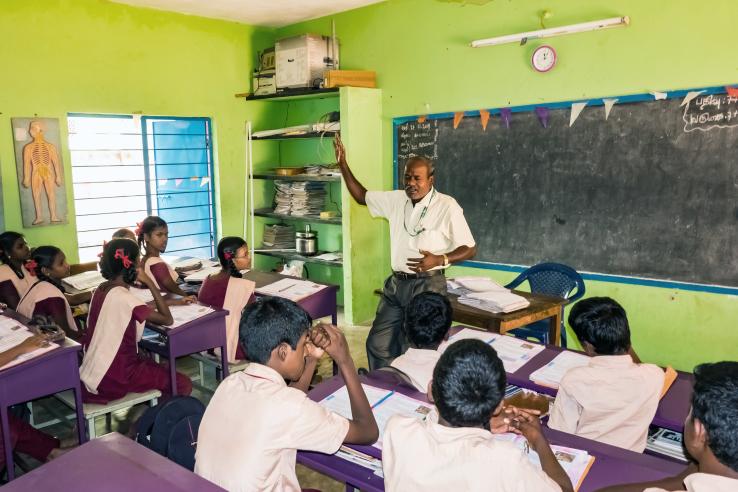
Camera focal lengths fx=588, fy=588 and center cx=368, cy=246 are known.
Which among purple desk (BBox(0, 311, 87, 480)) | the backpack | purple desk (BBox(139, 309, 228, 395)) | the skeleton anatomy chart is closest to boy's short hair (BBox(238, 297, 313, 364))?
the backpack

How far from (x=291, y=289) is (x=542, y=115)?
2169 mm

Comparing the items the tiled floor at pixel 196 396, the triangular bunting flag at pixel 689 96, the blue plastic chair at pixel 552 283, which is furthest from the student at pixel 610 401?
the triangular bunting flag at pixel 689 96

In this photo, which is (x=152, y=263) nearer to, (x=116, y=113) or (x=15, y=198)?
(x=15, y=198)

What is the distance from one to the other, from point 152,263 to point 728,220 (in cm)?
353

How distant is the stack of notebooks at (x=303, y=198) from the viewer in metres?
5.74

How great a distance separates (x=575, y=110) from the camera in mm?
4035

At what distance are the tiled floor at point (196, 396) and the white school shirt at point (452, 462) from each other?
60.4 inches

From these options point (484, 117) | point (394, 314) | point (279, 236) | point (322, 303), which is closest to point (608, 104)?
point (484, 117)

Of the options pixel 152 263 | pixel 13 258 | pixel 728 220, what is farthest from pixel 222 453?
pixel 728 220

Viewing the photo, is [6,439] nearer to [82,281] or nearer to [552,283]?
[82,281]

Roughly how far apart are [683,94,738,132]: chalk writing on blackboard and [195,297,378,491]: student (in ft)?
9.71

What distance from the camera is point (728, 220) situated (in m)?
3.49

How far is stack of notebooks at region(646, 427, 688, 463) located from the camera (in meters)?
2.02

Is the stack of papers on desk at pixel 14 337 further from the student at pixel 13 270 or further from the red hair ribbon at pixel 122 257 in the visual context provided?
the student at pixel 13 270
